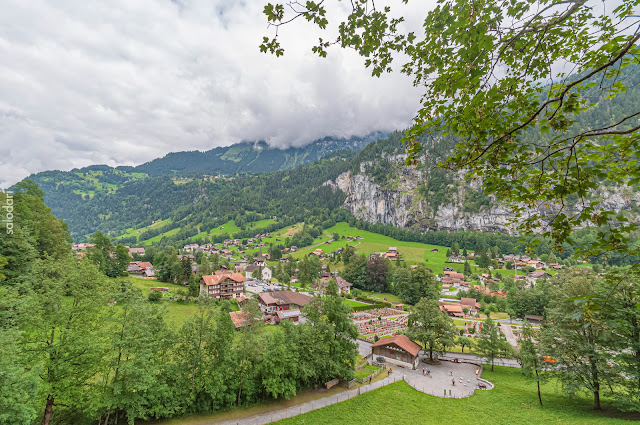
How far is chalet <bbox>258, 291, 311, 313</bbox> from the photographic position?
4381cm

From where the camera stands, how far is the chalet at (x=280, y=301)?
4381cm

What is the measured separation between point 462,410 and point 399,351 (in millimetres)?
9870

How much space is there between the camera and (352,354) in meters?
20.9

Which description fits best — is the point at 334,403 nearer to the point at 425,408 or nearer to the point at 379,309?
the point at 425,408

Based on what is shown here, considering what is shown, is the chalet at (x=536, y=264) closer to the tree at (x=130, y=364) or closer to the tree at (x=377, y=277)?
the tree at (x=377, y=277)

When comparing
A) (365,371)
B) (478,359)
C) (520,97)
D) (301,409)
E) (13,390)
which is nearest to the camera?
(520,97)

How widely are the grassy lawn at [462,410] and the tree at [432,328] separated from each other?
Answer: 21.3 ft

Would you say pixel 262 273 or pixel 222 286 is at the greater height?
pixel 222 286

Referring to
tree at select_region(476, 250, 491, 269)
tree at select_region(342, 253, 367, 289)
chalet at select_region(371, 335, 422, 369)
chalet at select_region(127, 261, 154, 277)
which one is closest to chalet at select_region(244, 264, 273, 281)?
tree at select_region(342, 253, 367, 289)

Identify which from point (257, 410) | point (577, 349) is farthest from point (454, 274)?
point (257, 410)

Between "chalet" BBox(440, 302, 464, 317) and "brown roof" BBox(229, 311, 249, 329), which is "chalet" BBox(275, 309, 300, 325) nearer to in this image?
"brown roof" BBox(229, 311, 249, 329)

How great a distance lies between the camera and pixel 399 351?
27562 mm

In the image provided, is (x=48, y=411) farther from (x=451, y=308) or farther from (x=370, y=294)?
(x=370, y=294)

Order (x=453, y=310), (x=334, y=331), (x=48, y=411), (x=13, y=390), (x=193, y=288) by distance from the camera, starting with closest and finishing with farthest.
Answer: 1. (x=13, y=390)
2. (x=48, y=411)
3. (x=334, y=331)
4. (x=193, y=288)
5. (x=453, y=310)
